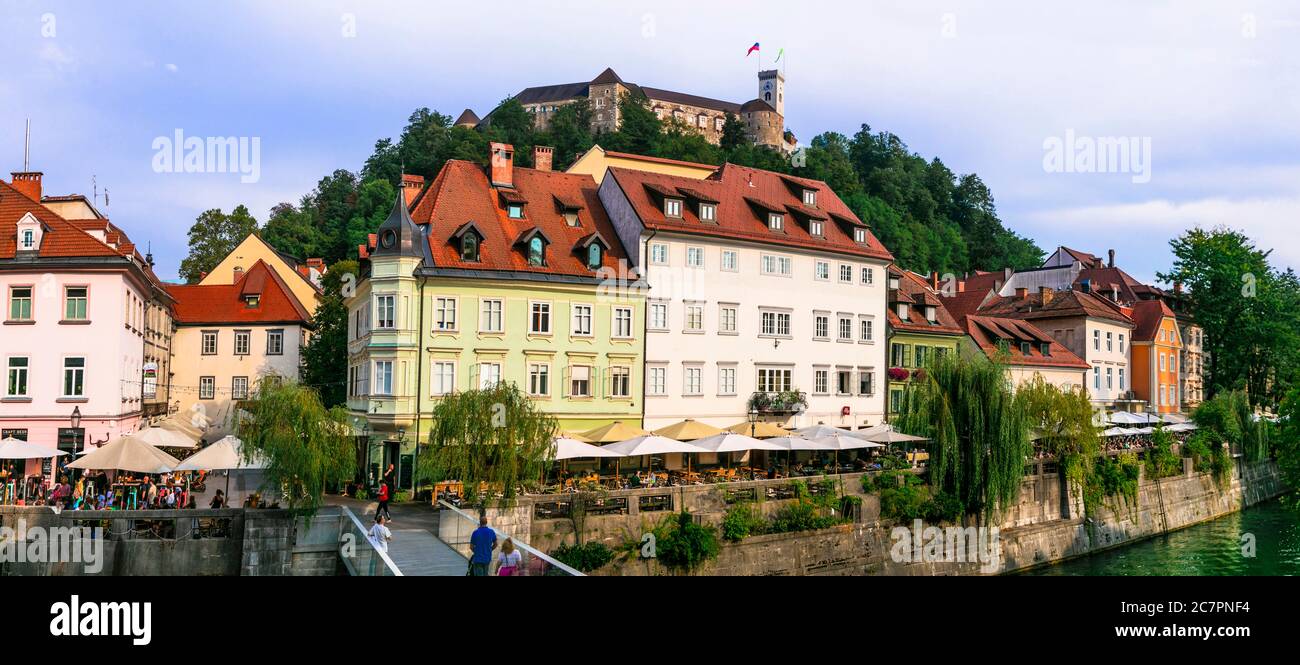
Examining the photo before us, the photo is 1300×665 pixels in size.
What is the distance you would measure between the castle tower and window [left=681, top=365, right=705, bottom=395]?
445ft

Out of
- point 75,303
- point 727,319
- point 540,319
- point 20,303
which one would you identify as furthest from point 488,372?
point 20,303

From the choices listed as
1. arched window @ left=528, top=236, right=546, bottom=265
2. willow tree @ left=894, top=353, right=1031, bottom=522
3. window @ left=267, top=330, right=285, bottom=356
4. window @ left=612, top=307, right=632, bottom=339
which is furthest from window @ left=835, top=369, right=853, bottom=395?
window @ left=267, top=330, right=285, bottom=356

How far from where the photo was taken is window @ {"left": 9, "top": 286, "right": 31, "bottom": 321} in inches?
1492

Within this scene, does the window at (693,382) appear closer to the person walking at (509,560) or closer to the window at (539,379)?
the window at (539,379)

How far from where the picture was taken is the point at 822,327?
47.1 metres

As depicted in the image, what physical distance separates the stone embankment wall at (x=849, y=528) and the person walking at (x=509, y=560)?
9205 mm

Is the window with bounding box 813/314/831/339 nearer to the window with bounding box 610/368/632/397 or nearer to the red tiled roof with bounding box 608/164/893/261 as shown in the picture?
the red tiled roof with bounding box 608/164/893/261

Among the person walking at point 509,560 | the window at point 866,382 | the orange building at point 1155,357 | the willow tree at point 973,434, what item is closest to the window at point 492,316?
the willow tree at point 973,434

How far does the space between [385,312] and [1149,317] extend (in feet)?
183

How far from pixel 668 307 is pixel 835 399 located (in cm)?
999

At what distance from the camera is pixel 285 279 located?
65.9 m
